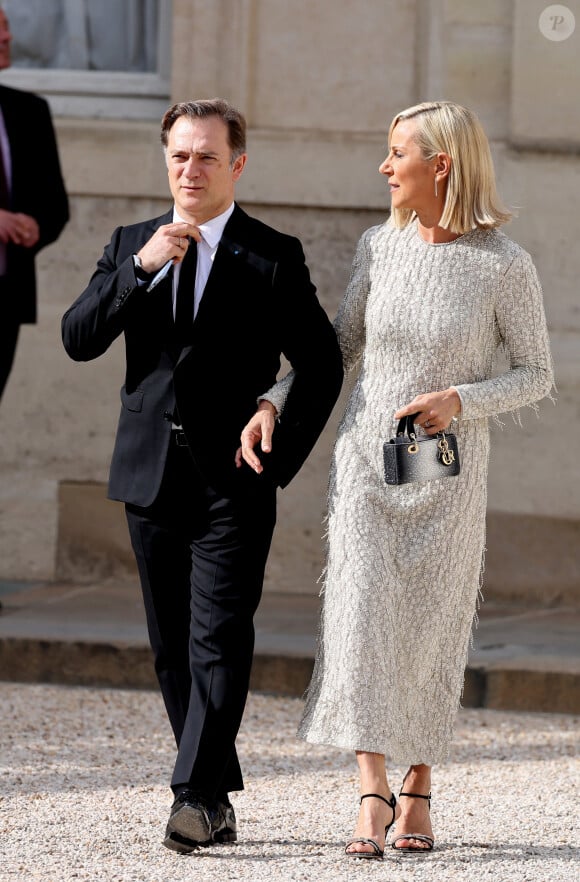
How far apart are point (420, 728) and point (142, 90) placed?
4.38 metres

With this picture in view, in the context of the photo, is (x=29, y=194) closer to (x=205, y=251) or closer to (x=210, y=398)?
(x=205, y=251)

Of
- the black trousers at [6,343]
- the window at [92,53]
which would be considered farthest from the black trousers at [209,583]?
the window at [92,53]

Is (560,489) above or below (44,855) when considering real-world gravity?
above

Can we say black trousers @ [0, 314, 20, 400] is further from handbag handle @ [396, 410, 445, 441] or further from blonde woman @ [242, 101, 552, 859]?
handbag handle @ [396, 410, 445, 441]

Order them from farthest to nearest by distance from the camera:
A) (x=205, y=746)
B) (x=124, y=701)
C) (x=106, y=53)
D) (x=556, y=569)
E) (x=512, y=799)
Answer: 1. (x=106, y=53)
2. (x=556, y=569)
3. (x=124, y=701)
4. (x=512, y=799)
5. (x=205, y=746)

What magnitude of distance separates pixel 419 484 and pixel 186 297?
67 centimetres

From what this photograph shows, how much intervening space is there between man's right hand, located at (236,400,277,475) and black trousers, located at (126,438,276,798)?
0.10 metres

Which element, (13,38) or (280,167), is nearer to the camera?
(280,167)

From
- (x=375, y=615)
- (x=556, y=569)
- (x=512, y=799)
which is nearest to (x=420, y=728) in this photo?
(x=375, y=615)

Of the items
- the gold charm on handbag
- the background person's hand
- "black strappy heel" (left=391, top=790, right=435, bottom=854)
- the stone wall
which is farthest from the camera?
the stone wall

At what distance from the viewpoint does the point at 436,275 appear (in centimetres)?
371

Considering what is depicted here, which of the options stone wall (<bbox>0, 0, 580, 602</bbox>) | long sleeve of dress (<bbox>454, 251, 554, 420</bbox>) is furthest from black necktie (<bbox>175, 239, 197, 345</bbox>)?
stone wall (<bbox>0, 0, 580, 602</bbox>)

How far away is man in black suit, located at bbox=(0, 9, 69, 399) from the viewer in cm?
641

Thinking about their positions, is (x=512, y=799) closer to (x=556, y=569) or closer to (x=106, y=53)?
(x=556, y=569)
